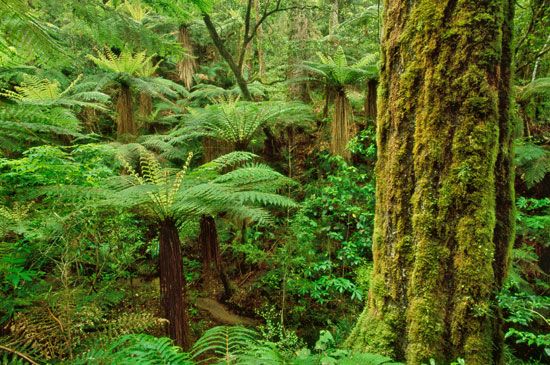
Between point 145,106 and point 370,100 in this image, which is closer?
point 370,100

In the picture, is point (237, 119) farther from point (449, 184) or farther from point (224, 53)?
point (449, 184)

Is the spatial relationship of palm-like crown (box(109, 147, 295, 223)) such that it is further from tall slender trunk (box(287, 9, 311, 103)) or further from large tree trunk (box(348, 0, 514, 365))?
tall slender trunk (box(287, 9, 311, 103))

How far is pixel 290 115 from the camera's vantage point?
5738mm

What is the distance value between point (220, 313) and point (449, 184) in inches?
149

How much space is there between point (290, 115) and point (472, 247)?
444cm

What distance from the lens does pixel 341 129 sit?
5625mm

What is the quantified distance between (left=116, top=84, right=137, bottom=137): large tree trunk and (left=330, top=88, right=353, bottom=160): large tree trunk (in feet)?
12.5

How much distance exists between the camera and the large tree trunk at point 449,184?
1.60m

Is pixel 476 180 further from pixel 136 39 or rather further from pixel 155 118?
pixel 155 118

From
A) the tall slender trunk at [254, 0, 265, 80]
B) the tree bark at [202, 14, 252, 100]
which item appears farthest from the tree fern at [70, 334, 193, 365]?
the tall slender trunk at [254, 0, 265, 80]

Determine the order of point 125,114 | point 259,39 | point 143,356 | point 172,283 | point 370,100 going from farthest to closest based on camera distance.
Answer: point 259,39, point 125,114, point 370,100, point 172,283, point 143,356

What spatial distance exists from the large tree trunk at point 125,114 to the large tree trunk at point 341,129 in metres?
3.80

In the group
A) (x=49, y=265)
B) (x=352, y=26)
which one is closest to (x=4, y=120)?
(x=49, y=265)

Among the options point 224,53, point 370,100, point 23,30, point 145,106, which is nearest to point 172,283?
point 23,30
